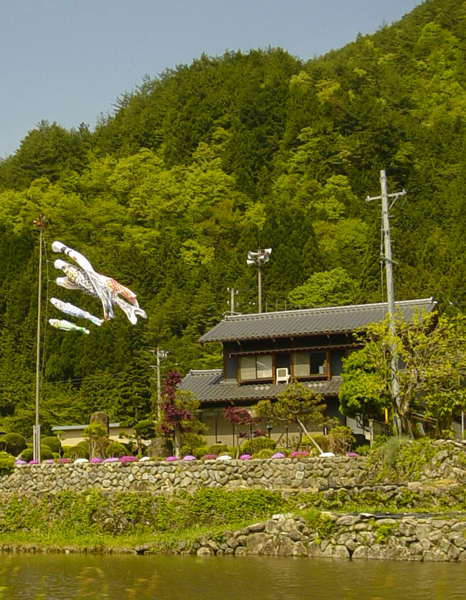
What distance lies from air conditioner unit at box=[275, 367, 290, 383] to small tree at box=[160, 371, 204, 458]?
21.8ft

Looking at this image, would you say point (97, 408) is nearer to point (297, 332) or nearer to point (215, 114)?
point (297, 332)

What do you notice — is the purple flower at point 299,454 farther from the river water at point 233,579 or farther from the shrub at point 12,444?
the shrub at point 12,444

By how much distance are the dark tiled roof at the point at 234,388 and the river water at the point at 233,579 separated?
14.9 metres

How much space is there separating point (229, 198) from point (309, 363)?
5004 cm

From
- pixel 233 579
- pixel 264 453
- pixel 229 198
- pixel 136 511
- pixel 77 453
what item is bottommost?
pixel 233 579

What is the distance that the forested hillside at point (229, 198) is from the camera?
195ft

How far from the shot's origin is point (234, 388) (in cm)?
3803

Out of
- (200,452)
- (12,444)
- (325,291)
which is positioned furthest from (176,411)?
(325,291)

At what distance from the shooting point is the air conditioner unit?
37.3 metres

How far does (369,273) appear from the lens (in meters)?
59.7

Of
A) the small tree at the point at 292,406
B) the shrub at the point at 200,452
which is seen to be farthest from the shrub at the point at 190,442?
the small tree at the point at 292,406

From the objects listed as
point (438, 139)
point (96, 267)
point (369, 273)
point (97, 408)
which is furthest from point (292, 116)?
point (97, 408)

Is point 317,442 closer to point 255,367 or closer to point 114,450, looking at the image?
point 114,450

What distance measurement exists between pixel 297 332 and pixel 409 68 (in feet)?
273
